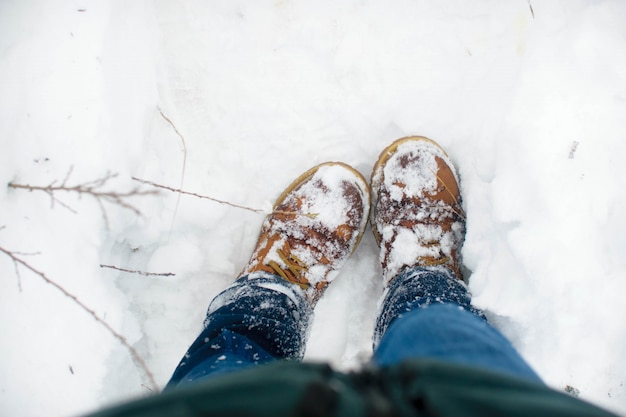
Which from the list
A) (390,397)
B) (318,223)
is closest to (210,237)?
(318,223)

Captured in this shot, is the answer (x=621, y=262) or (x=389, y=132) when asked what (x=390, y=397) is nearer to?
(x=621, y=262)

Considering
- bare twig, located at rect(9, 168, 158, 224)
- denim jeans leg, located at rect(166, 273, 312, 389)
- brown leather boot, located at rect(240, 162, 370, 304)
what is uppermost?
brown leather boot, located at rect(240, 162, 370, 304)

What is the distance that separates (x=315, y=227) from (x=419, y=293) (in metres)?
0.54

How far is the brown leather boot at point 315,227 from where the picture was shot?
1634mm

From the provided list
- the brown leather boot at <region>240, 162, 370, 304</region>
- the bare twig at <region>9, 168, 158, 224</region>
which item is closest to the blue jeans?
the brown leather boot at <region>240, 162, 370, 304</region>

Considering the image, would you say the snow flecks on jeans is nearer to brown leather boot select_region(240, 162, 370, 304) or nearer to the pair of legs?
the pair of legs

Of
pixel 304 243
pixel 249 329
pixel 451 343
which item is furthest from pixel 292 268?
pixel 451 343

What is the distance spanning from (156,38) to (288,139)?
592mm

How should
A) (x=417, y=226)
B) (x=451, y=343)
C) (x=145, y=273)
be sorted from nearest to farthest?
(x=451, y=343) → (x=145, y=273) → (x=417, y=226)

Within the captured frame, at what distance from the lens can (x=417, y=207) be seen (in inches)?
65.1

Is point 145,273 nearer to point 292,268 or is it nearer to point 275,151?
point 292,268

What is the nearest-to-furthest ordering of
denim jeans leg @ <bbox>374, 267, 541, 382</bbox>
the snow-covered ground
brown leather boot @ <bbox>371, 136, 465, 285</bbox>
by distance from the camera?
1. denim jeans leg @ <bbox>374, 267, 541, 382</bbox>
2. the snow-covered ground
3. brown leather boot @ <bbox>371, 136, 465, 285</bbox>

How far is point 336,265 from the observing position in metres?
1.67

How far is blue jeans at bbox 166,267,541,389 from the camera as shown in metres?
0.78
